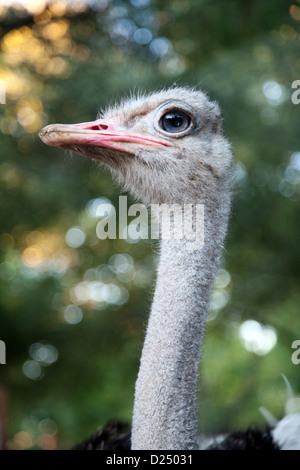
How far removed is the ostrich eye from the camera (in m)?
1.54

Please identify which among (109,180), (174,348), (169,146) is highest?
(109,180)

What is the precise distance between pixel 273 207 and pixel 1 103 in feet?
7.04

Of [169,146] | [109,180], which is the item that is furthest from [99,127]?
[109,180]

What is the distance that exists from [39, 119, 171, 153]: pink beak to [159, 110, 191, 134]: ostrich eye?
0.04 meters

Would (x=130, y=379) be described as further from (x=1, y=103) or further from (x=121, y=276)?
(x=1, y=103)

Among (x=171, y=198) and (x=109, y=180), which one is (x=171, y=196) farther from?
(x=109, y=180)

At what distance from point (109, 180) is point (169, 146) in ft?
8.29

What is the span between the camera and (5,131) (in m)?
4.46

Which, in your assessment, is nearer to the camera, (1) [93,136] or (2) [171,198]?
(1) [93,136]

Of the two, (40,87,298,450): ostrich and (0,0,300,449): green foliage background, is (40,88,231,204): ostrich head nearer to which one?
(40,87,298,450): ostrich

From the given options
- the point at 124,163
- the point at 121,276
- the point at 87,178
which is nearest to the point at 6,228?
the point at 87,178

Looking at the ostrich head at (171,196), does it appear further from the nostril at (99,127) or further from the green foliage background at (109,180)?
the green foliage background at (109,180)

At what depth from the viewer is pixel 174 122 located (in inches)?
60.7

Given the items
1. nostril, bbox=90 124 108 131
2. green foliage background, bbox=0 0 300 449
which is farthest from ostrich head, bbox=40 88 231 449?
green foliage background, bbox=0 0 300 449
